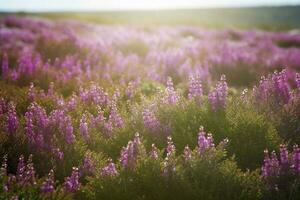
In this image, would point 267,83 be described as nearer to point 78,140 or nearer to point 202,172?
point 202,172

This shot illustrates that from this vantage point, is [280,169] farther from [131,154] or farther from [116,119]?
[116,119]

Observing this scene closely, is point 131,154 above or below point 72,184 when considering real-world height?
above

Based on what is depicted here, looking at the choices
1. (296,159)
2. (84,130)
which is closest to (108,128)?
(84,130)

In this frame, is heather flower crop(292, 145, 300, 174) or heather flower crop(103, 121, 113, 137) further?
heather flower crop(103, 121, 113, 137)

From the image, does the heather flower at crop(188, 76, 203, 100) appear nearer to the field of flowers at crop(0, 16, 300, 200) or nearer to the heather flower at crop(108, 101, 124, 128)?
the field of flowers at crop(0, 16, 300, 200)

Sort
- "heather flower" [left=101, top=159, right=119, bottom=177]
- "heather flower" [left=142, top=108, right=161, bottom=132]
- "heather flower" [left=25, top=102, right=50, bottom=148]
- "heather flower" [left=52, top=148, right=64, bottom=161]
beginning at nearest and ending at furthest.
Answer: "heather flower" [left=101, top=159, right=119, bottom=177] < "heather flower" [left=52, top=148, right=64, bottom=161] < "heather flower" [left=25, top=102, right=50, bottom=148] < "heather flower" [left=142, top=108, right=161, bottom=132]

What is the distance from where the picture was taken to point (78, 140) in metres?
4.88

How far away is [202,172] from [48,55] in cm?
709

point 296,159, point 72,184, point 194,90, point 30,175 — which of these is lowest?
point 72,184

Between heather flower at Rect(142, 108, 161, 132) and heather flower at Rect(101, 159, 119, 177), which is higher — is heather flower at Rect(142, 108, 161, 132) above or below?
above

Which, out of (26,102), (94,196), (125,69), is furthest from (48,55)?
(94,196)

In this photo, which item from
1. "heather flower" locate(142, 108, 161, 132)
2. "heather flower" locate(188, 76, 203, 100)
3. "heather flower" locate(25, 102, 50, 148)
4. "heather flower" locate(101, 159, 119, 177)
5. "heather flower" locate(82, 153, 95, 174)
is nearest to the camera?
"heather flower" locate(101, 159, 119, 177)

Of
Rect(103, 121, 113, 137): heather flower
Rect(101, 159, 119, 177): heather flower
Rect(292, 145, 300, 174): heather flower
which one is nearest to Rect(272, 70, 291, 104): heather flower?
Rect(292, 145, 300, 174): heather flower

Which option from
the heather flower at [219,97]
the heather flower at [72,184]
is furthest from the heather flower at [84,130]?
the heather flower at [219,97]
